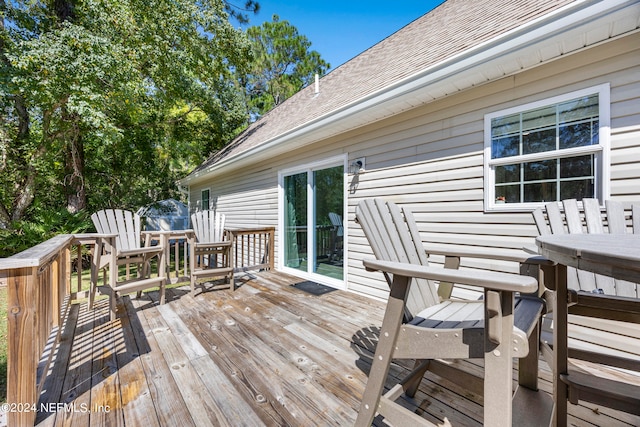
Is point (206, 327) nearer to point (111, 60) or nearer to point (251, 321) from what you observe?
point (251, 321)

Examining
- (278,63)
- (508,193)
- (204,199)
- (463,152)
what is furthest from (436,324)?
(278,63)

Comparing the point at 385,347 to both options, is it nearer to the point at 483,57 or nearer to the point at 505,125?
the point at 483,57

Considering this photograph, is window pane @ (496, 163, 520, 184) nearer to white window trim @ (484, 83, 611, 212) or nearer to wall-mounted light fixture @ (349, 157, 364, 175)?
white window trim @ (484, 83, 611, 212)

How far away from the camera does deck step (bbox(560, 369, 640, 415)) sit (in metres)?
1.21

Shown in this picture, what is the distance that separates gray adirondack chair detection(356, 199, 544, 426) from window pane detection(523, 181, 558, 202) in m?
1.44

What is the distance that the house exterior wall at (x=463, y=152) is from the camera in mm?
2068

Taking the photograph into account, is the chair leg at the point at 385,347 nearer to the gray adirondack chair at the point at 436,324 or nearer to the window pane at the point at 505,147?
the gray adirondack chair at the point at 436,324

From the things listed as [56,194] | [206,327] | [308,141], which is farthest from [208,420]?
[56,194]

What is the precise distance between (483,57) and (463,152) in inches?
35.8

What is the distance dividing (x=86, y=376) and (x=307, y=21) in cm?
1193

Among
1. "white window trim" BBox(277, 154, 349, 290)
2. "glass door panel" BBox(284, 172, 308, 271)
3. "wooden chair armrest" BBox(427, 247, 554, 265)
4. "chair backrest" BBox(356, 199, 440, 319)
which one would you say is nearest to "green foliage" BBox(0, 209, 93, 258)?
"white window trim" BBox(277, 154, 349, 290)

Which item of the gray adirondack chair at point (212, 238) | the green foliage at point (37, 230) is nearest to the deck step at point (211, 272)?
the gray adirondack chair at point (212, 238)

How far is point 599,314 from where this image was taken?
55.5 inches

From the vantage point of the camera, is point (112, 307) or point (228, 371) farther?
point (112, 307)
